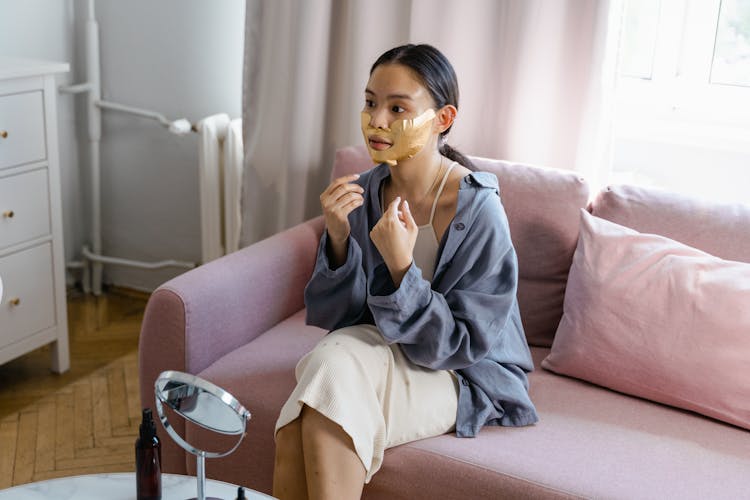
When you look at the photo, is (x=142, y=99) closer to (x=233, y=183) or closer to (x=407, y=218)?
(x=233, y=183)

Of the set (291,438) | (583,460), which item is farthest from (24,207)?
(583,460)

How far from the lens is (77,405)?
2.74 meters

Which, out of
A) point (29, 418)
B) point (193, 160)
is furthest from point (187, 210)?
point (29, 418)

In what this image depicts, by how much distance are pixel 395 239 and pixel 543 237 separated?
0.59 metres

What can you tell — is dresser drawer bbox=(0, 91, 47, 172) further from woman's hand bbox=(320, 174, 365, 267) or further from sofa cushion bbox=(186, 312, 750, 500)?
woman's hand bbox=(320, 174, 365, 267)

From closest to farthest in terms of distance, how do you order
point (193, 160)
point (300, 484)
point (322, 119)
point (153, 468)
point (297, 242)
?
point (153, 468), point (300, 484), point (297, 242), point (322, 119), point (193, 160)

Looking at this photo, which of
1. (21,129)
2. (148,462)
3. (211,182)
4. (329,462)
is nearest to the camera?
(148,462)

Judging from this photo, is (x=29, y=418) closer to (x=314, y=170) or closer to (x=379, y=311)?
(x=314, y=170)

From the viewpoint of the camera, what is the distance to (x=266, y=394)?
2.00m

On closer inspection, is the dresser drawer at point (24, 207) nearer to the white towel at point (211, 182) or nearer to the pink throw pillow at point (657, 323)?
the white towel at point (211, 182)

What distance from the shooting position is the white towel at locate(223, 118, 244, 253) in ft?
9.96

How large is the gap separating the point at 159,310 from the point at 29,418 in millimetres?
845

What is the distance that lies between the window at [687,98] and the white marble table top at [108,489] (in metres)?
1.51

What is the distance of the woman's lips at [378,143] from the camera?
1.90m
